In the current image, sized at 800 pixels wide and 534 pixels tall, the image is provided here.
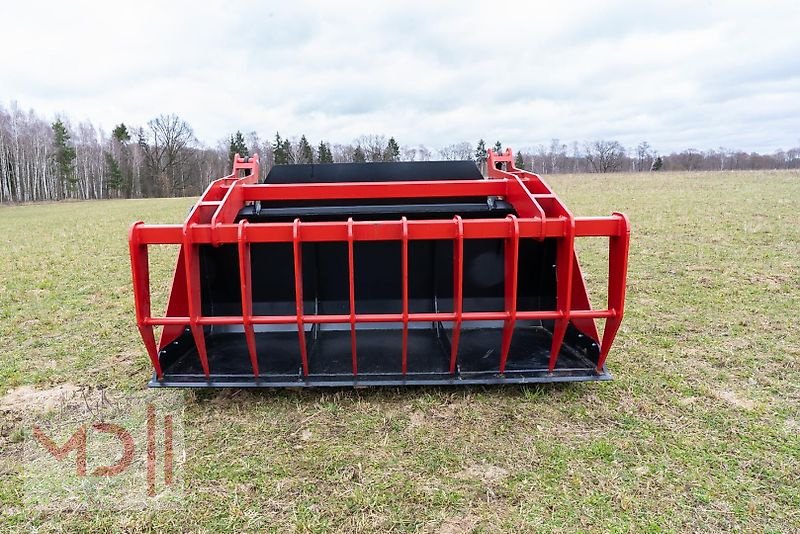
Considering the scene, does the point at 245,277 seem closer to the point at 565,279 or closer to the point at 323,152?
the point at 565,279

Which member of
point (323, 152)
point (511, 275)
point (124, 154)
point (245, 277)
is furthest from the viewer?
point (124, 154)

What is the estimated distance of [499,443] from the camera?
310 cm

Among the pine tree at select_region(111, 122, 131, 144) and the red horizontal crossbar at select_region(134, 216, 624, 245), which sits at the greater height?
the pine tree at select_region(111, 122, 131, 144)

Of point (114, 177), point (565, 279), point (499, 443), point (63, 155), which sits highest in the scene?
point (63, 155)

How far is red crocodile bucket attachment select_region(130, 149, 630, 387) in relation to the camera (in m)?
3.26

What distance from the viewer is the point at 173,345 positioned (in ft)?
12.3

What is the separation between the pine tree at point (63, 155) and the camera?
166 ft

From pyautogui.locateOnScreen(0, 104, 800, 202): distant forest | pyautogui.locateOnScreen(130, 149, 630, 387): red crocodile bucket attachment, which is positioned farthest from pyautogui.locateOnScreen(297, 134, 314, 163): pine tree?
pyautogui.locateOnScreen(130, 149, 630, 387): red crocodile bucket attachment

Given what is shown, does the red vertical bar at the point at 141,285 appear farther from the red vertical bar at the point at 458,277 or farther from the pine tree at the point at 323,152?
the pine tree at the point at 323,152

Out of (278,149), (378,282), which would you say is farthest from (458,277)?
(278,149)

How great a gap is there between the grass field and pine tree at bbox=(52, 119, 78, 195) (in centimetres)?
5476

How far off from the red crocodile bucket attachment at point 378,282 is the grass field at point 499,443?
0.24m

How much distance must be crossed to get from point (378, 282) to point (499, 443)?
1.92 m

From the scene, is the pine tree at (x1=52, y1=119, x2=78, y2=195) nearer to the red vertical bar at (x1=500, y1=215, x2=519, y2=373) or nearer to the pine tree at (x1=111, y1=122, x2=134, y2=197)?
the pine tree at (x1=111, y1=122, x2=134, y2=197)
